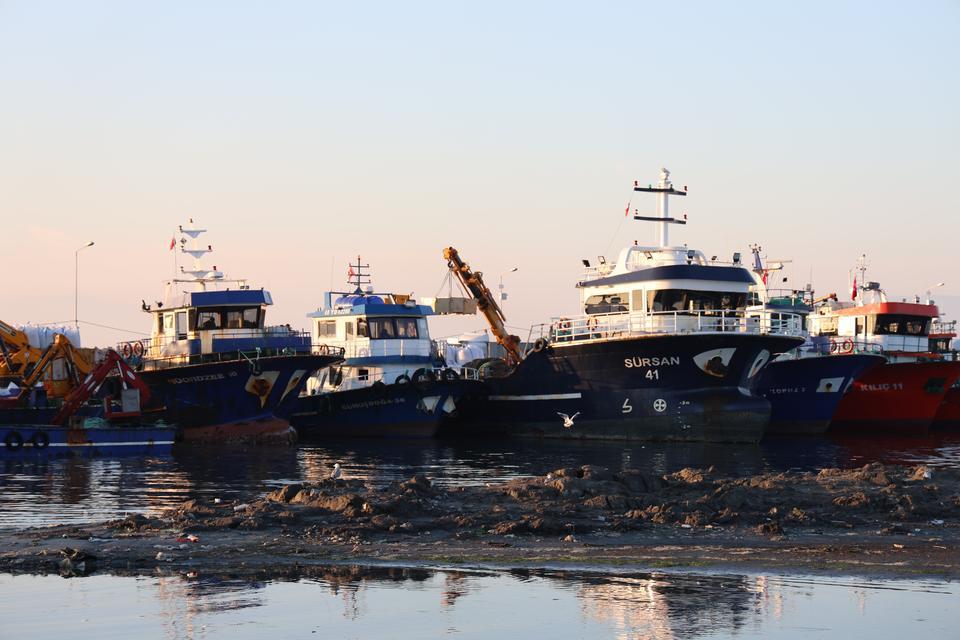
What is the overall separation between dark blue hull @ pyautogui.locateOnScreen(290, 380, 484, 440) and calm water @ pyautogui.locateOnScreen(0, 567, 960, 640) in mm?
26861

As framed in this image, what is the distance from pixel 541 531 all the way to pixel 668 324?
2303 centimetres

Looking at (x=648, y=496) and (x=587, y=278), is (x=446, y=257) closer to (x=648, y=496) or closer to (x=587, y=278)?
(x=587, y=278)

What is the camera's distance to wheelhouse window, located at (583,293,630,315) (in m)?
42.9

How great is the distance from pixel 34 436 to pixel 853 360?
90.2 ft

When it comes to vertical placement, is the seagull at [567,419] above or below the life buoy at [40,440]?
above

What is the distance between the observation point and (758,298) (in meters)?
53.0

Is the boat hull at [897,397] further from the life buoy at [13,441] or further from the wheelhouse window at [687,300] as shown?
the life buoy at [13,441]

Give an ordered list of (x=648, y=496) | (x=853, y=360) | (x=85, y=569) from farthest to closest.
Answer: (x=853, y=360)
(x=648, y=496)
(x=85, y=569)

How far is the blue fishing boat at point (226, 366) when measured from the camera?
4022 cm

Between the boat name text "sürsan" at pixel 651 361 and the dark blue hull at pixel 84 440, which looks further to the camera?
the boat name text "sürsan" at pixel 651 361

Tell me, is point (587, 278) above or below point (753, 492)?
above

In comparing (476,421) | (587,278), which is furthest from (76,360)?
(587,278)

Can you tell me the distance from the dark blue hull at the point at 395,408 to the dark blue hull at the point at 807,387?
10.8m

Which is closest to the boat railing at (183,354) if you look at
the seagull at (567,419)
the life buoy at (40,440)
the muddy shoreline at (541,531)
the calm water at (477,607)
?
the life buoy at (40,440)
